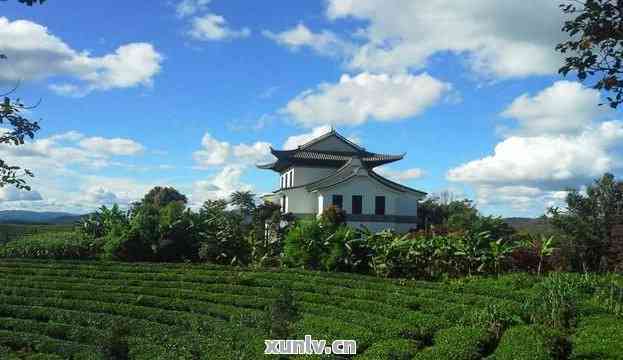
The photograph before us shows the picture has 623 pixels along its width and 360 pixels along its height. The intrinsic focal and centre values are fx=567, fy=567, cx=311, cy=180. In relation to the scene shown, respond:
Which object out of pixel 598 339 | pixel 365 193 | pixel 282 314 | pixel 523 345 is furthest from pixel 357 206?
pixel 282 314

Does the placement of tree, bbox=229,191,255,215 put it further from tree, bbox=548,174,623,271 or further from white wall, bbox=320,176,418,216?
tree, bbox=548,174,623,271

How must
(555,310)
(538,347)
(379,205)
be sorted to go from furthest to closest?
(379,205), (555,310), (538,347)

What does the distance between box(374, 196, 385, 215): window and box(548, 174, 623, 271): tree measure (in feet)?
67.4

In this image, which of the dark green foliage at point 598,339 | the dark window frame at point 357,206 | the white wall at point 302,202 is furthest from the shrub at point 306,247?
the white wall at point 302,202

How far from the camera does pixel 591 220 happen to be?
15.6 m

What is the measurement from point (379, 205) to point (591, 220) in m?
21.4

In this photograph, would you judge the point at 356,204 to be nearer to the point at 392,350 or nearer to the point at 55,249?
the point at 55,249

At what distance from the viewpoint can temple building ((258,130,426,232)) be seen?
119ft

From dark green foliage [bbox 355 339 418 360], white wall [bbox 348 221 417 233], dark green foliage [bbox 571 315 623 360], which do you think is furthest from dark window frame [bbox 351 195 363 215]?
dark green foliage [bbox 355 339 418 360]

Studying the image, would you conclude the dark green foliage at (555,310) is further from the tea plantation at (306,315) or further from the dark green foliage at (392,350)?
the dark green foliage at (392,350)

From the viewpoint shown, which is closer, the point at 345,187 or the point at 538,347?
the point at 538,347

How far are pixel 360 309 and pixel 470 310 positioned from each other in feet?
7.47

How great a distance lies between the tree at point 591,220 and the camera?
50.6 ft

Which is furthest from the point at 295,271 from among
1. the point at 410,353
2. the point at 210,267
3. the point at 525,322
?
the point at 410,353
